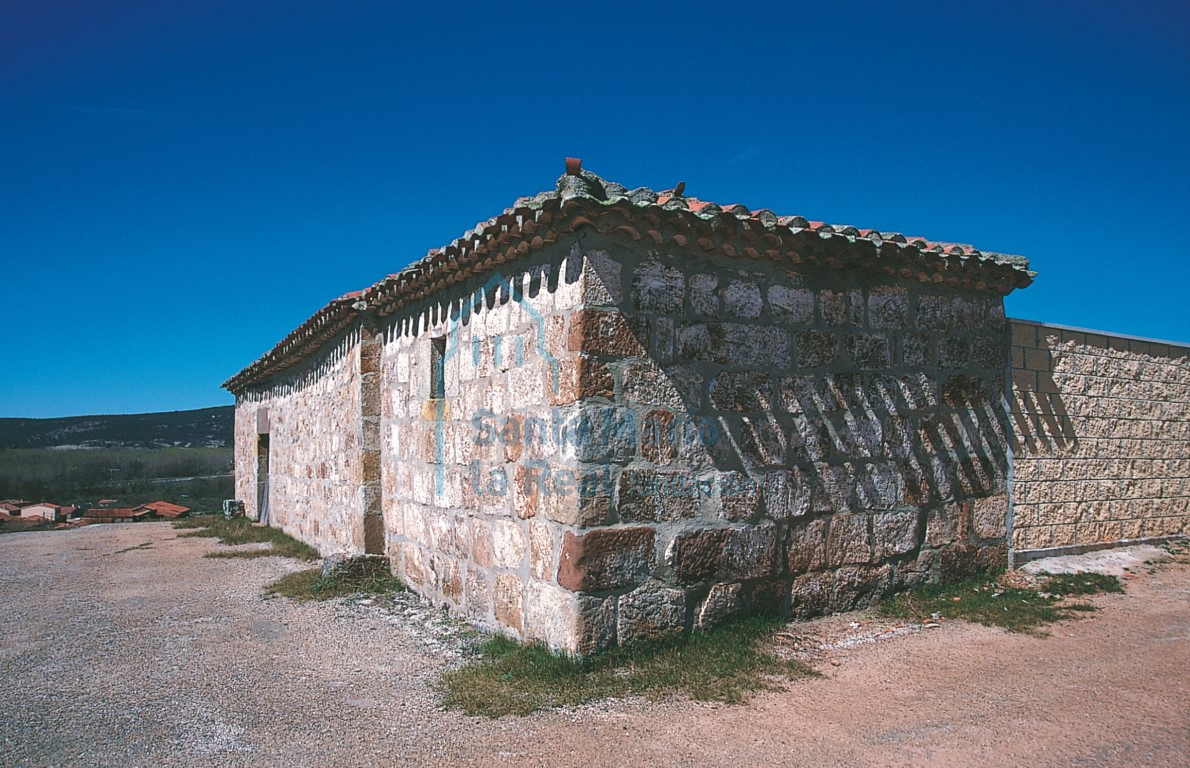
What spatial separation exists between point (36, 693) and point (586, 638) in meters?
2.97

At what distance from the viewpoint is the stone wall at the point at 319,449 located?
7641mm

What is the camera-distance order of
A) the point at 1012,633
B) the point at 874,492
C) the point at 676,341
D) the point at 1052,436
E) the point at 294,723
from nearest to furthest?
the point at 294,723, the point at 676,341, the point at 1012,633, the point at 874,492, the point at 1052,436

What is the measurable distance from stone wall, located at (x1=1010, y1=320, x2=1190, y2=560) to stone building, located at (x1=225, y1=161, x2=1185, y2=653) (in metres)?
0.36

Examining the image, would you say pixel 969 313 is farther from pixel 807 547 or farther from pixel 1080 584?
pixel 807 547

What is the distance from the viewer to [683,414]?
14.9ft

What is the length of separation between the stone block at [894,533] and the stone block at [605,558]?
74.6 inches

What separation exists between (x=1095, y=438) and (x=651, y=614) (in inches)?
199

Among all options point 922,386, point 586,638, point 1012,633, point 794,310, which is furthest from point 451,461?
point 1012,633

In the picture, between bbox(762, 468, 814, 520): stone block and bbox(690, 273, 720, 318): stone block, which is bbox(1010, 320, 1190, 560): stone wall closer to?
bbox(762, 468, 814, 520): stone block

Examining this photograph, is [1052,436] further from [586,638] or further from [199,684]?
[199,684]

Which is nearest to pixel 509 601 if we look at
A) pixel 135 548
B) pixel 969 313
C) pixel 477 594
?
pixel 477 594

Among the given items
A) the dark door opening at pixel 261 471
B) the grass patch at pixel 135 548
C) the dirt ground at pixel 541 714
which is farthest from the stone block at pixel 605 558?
the dark door opening at pixel 261 471

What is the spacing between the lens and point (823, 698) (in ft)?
12.5

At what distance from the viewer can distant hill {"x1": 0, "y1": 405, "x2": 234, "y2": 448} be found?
39.7m
